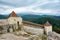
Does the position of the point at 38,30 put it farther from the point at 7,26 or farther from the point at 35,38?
the point at 35,38

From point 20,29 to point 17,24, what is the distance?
0.95 meters

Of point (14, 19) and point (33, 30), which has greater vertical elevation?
point (14, 19)

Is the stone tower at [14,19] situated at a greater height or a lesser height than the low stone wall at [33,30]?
greater

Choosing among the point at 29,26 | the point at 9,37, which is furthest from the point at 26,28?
the point at 9,37

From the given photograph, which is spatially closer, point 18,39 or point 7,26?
point 18,39

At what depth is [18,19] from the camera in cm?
2780

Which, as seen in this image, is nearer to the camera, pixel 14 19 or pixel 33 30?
pixel 33 30

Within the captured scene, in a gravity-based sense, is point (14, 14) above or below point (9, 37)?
above

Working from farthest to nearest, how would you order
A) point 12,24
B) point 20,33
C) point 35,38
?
point 12,24 → point 20,33 → point 35,38

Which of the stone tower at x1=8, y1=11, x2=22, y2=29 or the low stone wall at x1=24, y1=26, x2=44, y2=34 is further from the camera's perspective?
the stone tower at x1=8, y1=11, x2=22, y2=29

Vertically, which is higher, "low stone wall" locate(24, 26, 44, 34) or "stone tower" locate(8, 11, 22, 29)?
"stone tower" locate(8, 11, 22, 29)

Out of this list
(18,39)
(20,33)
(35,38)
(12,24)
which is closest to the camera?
(35,38)

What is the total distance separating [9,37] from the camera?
872 inches

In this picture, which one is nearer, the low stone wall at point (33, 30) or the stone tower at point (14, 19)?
the low stone wall at point (33, 30)
